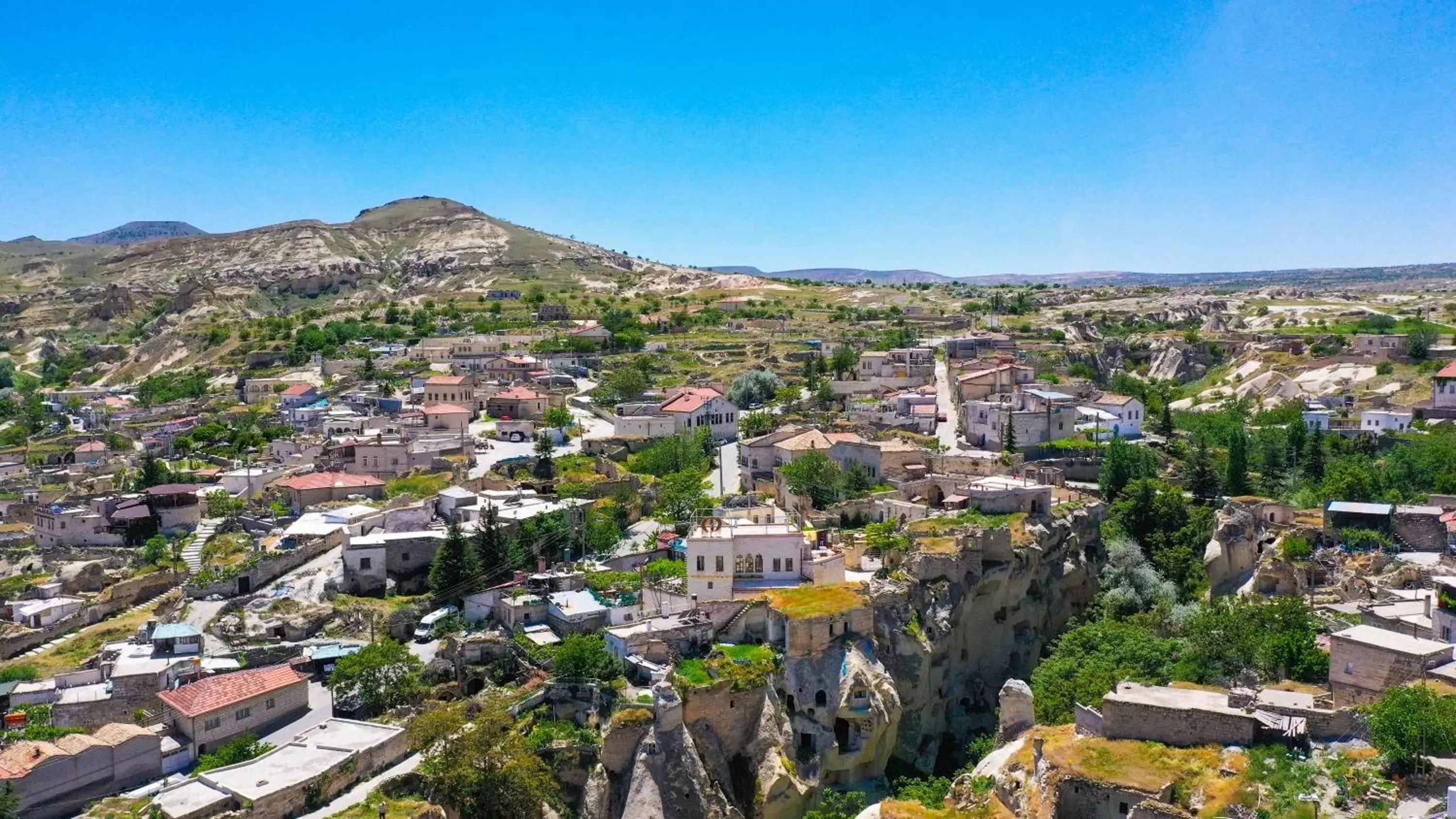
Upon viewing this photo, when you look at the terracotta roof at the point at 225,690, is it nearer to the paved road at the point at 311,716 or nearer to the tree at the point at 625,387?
the paved road at the point at 311,716

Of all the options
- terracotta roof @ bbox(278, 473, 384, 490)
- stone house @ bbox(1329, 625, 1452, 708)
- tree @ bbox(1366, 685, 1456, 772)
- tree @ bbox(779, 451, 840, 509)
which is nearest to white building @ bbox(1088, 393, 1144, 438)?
tree @ bbox(779, 451, 840, 509)

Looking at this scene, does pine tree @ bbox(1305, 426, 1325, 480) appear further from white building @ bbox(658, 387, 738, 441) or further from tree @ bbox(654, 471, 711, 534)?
white building @ bbox(658, 387, 738, 441)

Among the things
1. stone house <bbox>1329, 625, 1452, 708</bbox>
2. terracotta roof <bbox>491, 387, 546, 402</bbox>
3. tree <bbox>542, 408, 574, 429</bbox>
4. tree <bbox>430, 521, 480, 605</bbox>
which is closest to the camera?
stone house <bbox>1329, 625, 1452, 708</bbox>

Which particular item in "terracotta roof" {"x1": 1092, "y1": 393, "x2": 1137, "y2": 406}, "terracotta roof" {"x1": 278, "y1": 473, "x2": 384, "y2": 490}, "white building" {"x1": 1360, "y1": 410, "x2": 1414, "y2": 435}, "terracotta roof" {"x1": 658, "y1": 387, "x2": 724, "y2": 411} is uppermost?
"terracotta roof" {"x1": 658, "y1": 387, "x2": 724, "y2": 411}

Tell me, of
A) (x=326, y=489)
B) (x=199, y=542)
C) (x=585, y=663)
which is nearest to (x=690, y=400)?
(x=326, y=489)

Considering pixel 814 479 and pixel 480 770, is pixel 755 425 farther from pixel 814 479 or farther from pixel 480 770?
pixel 480 770

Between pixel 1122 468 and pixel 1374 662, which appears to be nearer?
pixel 1374 662

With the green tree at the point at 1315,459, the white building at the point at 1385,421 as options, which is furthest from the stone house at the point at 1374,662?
the white building at the point at 1385,421
